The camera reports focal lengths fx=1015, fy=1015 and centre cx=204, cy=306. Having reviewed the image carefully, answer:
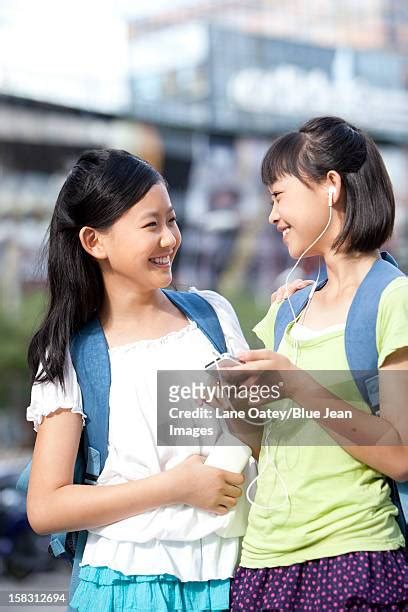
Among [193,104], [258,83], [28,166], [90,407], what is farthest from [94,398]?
[258,83]

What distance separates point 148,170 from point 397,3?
73.4ft

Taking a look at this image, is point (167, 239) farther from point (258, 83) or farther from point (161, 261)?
point (258, 83)

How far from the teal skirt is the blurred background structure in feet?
38.9

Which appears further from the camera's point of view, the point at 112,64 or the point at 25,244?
the point at 112,64

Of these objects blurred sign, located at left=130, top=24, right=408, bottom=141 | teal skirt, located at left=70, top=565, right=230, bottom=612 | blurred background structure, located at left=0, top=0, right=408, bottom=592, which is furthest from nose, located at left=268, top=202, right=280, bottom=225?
blurred sign, located at left=130, top=24, right=408, bottom=141

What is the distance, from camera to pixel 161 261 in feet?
4.89

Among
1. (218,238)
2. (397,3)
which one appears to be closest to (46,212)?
(218,238)

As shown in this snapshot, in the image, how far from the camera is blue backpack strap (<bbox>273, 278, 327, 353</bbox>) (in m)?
1.42

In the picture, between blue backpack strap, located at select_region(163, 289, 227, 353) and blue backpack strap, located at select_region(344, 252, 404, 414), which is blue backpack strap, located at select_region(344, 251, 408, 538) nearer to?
blue backpack strap, located at select_region(344, 252, 404, 414)

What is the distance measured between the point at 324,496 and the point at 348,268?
1.00 ft

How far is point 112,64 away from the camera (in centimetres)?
1886

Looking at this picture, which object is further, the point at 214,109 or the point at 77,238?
the point at 214,109

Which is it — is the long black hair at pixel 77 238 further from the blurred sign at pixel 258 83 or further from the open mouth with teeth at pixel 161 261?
the blurred sign at pixel 258 83

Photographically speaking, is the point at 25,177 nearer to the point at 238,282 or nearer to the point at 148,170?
the point at 238,282
